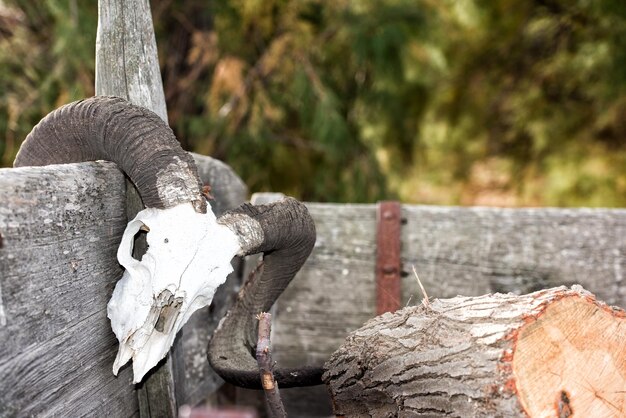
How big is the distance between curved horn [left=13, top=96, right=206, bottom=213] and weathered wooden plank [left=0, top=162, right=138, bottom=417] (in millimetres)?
91

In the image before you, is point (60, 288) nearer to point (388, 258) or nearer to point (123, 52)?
point (123, 52)

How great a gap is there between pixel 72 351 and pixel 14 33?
3.98 m

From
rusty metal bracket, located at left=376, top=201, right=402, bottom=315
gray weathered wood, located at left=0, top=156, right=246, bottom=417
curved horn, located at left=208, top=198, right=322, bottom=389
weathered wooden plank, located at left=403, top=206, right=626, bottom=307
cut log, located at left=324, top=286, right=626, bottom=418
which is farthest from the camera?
rusty metal bracket, located at left=376, top=201, right=402, bottom=315

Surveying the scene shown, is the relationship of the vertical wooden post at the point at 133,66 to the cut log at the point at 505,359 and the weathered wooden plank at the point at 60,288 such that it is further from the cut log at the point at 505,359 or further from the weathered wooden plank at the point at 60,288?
the cut log at the point at 505,359

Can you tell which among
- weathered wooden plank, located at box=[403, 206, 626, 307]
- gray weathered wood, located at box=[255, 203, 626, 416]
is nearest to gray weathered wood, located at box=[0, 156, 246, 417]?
gray weathered wood, located at box=[255, 203, 626, 416]

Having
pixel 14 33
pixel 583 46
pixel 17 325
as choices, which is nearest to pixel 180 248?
pixel 17 325

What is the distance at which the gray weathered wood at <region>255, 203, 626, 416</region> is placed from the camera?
290 cm

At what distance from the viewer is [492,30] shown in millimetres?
7938

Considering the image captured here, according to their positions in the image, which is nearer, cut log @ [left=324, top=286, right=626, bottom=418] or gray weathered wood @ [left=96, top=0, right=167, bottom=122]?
cut log @ [left=324, top=286, right=626, bottom=418]

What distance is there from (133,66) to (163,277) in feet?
2.62

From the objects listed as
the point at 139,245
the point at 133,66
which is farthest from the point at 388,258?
the point at 133,66

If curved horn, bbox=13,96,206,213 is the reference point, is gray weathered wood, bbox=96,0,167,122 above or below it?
above

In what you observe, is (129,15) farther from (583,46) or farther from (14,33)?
(583,46)

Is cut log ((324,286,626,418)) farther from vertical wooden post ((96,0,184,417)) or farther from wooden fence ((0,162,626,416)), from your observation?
vertical wooden post ((96,0,184,417))
